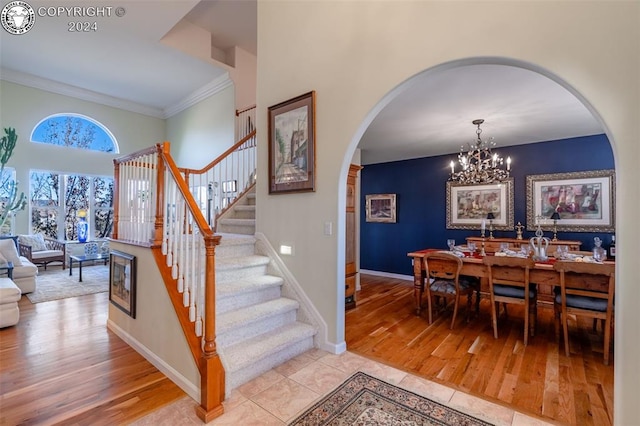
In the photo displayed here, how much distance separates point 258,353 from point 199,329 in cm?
51

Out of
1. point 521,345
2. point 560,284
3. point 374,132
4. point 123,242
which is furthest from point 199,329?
point 374,132

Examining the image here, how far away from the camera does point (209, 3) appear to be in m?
4.94

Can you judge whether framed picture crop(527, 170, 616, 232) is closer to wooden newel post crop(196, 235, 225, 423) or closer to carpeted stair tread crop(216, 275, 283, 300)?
carpeted stair tread crop(216, 275, 283, 300)

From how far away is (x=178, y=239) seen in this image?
2459 millimetres

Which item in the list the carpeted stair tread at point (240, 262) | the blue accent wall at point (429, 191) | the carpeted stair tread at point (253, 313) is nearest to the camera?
the carpeted stair tread at point (253, 313)

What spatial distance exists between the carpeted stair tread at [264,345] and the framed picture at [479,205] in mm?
A: 4383

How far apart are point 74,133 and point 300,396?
28.3 feet

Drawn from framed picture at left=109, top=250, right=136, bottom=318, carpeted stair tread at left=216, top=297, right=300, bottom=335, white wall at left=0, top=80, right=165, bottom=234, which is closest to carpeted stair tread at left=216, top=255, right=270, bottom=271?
carpeted stair tread at left=216, top=297, right=300, bottom=335

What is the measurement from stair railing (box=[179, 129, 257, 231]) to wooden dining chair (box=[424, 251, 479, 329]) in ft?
9.40

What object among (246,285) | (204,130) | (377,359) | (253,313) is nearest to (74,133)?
(204,130)

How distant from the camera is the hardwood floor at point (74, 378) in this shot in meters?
1.93

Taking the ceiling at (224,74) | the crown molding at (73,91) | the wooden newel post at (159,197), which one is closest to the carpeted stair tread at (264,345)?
the wooden newel post at (159,197)

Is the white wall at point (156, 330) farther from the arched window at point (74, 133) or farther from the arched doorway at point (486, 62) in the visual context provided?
the arched window at point (74, 133)

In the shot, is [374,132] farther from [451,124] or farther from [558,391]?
[558,391]
